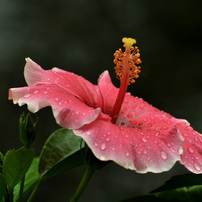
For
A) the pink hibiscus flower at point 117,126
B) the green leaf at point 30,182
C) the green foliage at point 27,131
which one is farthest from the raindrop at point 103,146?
the green leaf at point 30,182

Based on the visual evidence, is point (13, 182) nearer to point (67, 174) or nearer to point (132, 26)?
point (67, 174)

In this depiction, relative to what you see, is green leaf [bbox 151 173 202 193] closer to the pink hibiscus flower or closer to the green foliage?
the pink hibiscus flower

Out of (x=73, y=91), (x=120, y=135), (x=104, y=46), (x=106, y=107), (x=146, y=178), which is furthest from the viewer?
(x=104, y=46)

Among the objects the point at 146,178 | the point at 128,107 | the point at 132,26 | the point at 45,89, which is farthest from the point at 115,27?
the point at 45,89

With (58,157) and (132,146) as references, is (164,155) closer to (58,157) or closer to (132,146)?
(132,146)

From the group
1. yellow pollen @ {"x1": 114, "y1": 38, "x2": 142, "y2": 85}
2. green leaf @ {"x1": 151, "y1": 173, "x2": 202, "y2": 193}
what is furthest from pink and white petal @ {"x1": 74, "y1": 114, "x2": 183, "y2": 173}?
yellow pollen @ {"x1": 114, "y1": 38, "x2": 142, "y2": 85}
